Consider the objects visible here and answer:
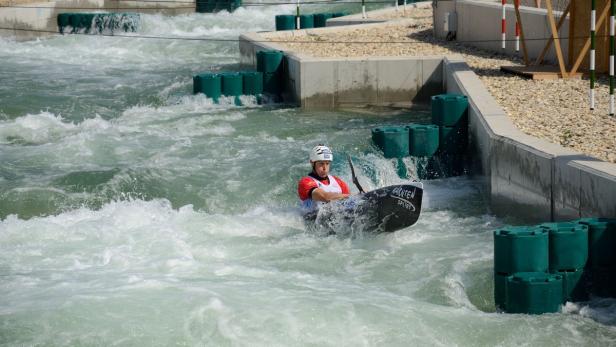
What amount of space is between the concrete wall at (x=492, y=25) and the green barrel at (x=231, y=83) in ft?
12.7

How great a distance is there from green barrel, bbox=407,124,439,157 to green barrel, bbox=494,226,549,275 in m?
4.26

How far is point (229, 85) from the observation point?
17.0 m

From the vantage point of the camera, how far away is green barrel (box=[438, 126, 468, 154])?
41.7ft

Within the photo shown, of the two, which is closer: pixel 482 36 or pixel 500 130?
pixel 500 130

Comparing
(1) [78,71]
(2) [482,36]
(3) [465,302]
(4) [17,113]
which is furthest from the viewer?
(1) [78,71]

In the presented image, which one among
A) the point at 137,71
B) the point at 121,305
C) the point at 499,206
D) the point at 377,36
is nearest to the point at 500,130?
the point at 499,206

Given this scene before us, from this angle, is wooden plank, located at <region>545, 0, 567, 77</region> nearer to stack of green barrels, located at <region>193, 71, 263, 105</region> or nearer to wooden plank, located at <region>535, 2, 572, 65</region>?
wooden plank, located at <region>535, 2, 572, 65</region>

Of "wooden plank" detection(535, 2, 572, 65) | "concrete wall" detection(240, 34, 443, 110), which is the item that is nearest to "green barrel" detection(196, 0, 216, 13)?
"concrete wall" detection(240, 34, 443, 110)

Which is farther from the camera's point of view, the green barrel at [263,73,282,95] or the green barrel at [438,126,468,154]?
the green barrel at [263,73,282,95]

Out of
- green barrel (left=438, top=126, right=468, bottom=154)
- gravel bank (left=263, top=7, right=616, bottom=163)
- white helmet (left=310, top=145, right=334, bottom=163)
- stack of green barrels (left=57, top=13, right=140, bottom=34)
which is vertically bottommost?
green barrel (left=438, top=126, right=468, bottom=154)

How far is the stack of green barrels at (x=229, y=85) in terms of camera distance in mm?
16875

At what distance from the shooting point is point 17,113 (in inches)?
651

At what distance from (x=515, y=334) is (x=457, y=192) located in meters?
4.30

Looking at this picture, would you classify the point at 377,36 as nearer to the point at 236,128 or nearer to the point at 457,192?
the point at 236,128
